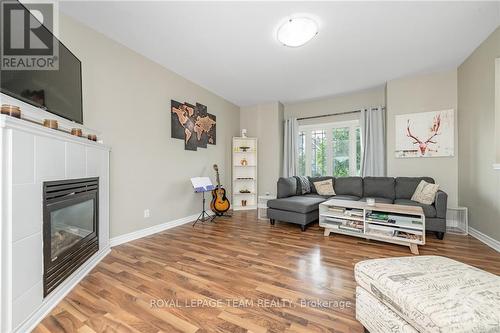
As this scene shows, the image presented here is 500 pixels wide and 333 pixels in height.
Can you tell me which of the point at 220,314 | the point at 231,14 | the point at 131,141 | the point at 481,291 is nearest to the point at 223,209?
the point at 131,141

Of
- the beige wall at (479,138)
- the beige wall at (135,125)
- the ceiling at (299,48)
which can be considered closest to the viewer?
the ceiling at (299,48)

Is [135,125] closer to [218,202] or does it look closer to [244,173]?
[218,202]

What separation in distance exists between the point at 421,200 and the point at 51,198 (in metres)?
4.27

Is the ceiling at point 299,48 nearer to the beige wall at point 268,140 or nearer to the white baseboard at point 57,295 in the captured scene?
the beige wall at point 268,140

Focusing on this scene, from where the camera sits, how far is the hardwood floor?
1247 mm

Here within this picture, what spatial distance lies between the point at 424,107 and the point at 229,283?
4.17 m

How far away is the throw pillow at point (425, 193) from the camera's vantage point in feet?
9.49

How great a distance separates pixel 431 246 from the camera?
245 centimetres

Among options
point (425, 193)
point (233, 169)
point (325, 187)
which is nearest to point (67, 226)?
point (233, 169)

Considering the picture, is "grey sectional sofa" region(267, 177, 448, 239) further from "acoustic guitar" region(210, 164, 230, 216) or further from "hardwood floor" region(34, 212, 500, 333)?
"acoustic guitar" region(210, 164, 230, 216)

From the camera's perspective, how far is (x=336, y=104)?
4.58m

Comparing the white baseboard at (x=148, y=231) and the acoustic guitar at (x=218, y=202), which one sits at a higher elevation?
the acoustic guitar at (x=218, y=202)

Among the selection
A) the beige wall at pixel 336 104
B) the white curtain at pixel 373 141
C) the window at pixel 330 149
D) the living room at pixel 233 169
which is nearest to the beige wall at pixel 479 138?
the living room at pixel 233 169

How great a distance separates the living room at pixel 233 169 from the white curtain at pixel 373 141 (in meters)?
0.03
